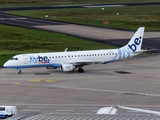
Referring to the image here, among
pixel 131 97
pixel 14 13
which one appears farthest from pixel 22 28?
pixel 131 97

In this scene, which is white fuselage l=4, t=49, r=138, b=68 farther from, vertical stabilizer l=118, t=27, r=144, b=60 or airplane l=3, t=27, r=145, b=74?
vertical stabilizer l=118, t=27, r=144, b=60

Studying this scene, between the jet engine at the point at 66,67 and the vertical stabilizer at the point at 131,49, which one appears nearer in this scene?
the jet engine at the point at 66,67

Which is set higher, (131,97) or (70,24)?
(70,24)

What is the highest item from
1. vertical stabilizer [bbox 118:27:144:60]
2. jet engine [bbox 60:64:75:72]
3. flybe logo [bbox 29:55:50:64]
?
vertical stabilizer [bbox 118:27:144:60]

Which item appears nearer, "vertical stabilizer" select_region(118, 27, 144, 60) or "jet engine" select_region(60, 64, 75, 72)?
"jet engine" select_region(60, 64, 75, 72)

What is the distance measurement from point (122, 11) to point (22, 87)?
12090 centimetres

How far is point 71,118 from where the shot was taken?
67.6ft

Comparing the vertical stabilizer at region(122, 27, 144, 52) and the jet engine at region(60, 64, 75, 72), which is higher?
the vertical stabilizer at region(122, 27, 144, 52)

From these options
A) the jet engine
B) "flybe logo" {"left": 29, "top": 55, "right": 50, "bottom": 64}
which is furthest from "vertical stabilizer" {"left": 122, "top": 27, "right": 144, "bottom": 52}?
"flybe logo" {"left": 29, "top": 55, "right": 50, "bottom": 64}

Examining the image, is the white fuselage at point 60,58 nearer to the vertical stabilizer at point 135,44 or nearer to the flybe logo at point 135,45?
the vertical stabilizer at point 135,44

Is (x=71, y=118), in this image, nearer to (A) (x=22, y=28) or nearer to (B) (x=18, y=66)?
(B) (x=18, y=66)

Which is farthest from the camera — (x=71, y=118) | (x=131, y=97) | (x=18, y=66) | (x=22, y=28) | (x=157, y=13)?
(x=157, y=13)

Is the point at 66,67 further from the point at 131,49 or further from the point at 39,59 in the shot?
the point at 131,49

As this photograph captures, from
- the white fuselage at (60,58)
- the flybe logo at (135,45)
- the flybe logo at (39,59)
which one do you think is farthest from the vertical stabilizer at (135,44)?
the flybe logo at (39,59)
